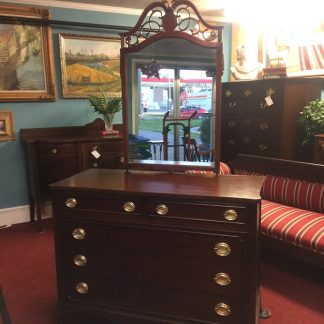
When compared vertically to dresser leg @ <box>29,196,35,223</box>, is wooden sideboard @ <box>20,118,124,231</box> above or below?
above

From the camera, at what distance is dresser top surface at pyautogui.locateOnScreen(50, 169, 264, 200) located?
1682mm

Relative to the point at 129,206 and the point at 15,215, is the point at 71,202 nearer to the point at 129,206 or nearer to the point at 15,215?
the point at 129,206

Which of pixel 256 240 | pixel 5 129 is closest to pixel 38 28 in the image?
pixel 5 129

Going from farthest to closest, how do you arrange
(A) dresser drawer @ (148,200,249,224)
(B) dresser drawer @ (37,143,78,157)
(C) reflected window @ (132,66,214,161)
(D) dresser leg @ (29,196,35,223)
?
1. (D) dresser leg @ (29,196,35,223)
2. (B) dresser drawer @ (37,143,78,157)
3. (C) reflected window @ (132,66,214,161)
4. (A) dresser drawer @ (148,200,249,224)

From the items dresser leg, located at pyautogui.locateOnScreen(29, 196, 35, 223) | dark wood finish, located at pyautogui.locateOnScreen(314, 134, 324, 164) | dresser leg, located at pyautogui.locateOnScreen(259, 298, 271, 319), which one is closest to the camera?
dresser leg, located at pyautogui.locateOnScreen(259, 298, 271, 319)

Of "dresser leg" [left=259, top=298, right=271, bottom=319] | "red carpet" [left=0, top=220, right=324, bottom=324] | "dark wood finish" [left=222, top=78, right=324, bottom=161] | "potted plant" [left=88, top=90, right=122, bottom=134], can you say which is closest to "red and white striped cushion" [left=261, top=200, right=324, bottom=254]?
"red carpet" [left=0, top=220, right=324, bottom=324]

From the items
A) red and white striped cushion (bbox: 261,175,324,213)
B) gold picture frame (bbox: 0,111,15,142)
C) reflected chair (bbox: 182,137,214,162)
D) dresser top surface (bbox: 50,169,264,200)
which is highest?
gold picture frame (bbox: 0,111,15,142)

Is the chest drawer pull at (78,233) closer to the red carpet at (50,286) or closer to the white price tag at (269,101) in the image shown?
the red carpet at (50,286)

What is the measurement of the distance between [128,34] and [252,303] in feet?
5.51

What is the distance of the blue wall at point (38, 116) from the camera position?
3.48m

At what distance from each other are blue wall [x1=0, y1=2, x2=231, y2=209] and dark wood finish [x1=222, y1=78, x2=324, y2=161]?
5.10 feet

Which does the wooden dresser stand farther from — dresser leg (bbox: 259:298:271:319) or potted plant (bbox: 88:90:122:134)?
potted plant (bbox: 88:90:122:134)

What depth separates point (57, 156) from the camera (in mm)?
3266

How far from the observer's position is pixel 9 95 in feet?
11.1
